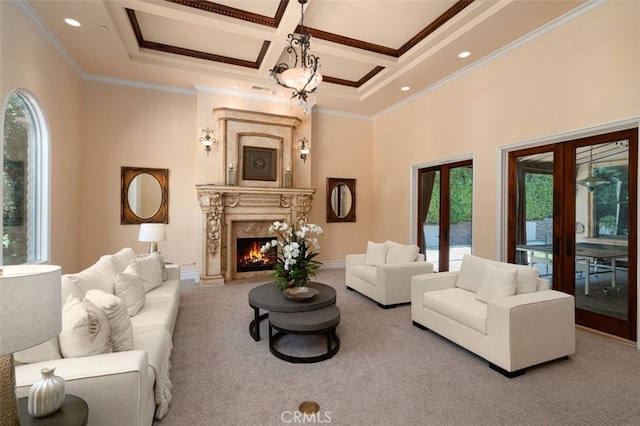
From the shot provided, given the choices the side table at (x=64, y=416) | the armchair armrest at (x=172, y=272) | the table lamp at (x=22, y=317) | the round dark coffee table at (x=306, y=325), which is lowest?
the round dark coffee table at (x=306, y=325)

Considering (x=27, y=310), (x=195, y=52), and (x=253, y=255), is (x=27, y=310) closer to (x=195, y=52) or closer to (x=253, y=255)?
(x=195, y=52)

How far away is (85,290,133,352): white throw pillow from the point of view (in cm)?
186

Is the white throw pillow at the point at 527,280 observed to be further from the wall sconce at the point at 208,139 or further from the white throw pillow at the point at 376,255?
the wall sconce at the point at 208,139

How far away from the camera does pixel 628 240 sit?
3.23 meters

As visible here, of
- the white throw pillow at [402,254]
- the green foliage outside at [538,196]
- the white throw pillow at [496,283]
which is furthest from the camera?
the white throw pillow at [402,254]

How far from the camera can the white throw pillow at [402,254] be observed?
4.60 m

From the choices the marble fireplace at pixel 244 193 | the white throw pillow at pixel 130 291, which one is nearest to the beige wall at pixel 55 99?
the marble fireplace at pixel 244 193

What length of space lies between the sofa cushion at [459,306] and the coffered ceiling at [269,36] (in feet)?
11.0

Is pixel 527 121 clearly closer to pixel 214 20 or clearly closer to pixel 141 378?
pixel 214 20

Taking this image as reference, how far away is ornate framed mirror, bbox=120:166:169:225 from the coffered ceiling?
175cm

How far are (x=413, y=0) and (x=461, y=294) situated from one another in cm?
357

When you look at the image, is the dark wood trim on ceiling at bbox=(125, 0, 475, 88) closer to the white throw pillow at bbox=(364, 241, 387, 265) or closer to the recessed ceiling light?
the recessed ceiling light

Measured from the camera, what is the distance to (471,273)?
11.4 feet

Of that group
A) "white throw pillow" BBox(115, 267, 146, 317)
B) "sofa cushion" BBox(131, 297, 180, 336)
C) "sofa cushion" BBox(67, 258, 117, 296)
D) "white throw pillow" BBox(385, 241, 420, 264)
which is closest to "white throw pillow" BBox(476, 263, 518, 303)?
"white throw pillow" BBox(385, 241, 420, 264)
